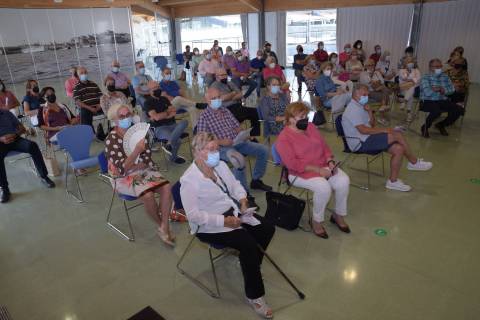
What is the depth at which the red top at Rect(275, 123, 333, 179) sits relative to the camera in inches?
128

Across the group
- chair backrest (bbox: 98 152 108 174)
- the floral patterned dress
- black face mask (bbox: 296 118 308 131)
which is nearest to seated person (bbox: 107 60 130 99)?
chair backrest (bbox: 98 152 108 174)

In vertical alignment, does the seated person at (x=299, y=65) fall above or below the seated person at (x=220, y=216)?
above

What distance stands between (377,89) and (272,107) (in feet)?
10.3

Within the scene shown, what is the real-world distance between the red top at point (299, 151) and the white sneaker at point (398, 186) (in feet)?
4.43

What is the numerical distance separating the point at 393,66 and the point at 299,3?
4.04 metres

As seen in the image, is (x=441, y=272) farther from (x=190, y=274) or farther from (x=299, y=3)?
(x=299, y=3)

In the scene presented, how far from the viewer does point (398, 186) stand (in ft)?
13.6

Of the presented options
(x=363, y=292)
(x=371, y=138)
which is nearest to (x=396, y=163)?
(x=371, y=138)

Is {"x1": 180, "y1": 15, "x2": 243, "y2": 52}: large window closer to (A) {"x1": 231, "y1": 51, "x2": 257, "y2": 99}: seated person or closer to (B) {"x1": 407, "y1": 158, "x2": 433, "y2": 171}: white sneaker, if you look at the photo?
(A) {"x1": 231, "y1": 51, "x2": 257, "y2": 99}: seated person

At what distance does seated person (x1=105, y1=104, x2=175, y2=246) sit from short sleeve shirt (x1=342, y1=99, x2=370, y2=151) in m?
2.20

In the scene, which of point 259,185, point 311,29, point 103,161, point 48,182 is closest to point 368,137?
point 259,185

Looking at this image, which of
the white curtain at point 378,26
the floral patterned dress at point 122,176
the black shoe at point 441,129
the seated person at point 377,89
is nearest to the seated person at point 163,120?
the floral patterned dress at point 122,176

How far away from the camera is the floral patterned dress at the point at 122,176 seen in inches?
126

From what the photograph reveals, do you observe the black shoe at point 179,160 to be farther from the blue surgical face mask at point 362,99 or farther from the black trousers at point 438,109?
the black trousers at point 438,109
